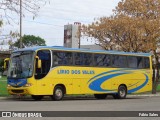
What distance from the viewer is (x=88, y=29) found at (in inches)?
1764

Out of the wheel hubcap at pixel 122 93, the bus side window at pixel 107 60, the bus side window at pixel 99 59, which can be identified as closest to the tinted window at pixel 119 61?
the bus side window at pixel 107 60

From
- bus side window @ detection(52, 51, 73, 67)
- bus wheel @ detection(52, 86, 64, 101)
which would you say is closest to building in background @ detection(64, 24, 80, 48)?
bus side window @ detection(52, 51, 73, 67)

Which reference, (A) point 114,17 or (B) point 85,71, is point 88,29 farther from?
(B) point 85,71

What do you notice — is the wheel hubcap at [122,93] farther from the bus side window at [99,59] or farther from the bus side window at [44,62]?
the bus side window at [44,62]

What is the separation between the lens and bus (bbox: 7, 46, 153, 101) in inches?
1043

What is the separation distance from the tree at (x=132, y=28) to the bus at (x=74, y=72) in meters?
6.40

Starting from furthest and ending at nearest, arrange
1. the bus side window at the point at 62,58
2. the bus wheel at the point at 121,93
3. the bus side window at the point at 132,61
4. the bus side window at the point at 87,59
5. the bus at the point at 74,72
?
1. the bus side window at the point at 132,61
2. the bus wheel at the point at 121,93
3. the bus side window at the point at 87,59
4. the bus side window at the point at 62,58
5. the bus at the point at 74,72

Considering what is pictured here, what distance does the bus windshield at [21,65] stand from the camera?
26.4m

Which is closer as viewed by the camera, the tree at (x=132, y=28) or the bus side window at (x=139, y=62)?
the bus side window at (x=139, y=62)

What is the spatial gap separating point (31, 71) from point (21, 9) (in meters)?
4.05

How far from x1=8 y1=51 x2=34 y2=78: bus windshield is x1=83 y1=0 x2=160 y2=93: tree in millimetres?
15557

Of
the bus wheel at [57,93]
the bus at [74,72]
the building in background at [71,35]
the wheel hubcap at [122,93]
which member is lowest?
the wheel hubcap at [122,93]

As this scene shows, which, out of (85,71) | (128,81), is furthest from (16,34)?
(128,81)

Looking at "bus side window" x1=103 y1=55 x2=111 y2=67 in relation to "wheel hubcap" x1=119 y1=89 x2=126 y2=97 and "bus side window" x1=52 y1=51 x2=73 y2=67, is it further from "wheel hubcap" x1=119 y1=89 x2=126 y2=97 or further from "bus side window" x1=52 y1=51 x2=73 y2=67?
"bus side window" x1=52 y1=51 x2=73 y2=67
